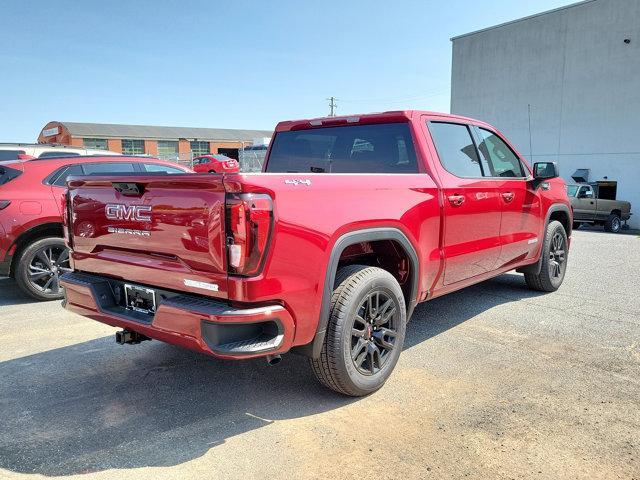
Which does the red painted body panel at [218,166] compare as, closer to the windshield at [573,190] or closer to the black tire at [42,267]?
the black tire at [42,267]

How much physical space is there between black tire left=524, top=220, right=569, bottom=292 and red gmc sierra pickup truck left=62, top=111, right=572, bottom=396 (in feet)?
4.79

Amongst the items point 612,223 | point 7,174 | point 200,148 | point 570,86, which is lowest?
point 612,223

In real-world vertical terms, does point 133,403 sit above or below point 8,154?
below

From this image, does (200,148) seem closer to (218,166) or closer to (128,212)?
(218,166)

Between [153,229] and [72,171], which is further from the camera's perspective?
[72,171]

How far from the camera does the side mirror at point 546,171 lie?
523 centimetres

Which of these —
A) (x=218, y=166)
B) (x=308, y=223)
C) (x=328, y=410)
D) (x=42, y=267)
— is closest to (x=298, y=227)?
(x=308, y=223)

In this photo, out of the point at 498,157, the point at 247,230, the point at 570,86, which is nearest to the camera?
the point at 247,230

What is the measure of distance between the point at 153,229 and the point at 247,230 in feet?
2.27

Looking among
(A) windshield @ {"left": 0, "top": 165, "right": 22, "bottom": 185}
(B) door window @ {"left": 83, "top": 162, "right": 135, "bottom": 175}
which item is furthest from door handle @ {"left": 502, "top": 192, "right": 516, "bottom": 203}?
(A) windshield @ {"left": 0, "top": 165, "right": 22, "bottom": 185}

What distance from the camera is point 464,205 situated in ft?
13.7

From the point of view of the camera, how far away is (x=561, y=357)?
161 inches

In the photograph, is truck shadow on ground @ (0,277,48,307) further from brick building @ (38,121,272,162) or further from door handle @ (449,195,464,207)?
brick building @ (38,121,272,162)

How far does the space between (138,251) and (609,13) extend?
26854 mm
